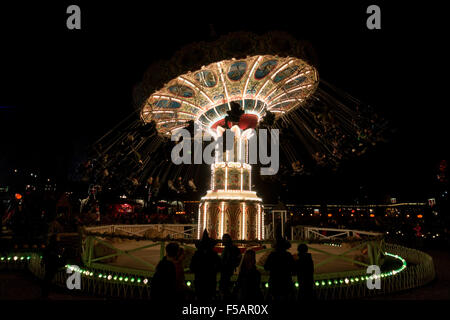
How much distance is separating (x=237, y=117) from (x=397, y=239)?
49.5 ft

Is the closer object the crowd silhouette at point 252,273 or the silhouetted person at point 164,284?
the silhouetted person at point 164,284

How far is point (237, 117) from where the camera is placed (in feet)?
41.0

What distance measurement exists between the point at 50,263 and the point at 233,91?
9.85 m

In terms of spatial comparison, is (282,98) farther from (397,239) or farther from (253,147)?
(397,239)

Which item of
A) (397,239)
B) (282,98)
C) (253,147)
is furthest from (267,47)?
(397,239)

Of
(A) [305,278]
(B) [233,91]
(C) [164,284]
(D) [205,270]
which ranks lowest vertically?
(A) [305,278]

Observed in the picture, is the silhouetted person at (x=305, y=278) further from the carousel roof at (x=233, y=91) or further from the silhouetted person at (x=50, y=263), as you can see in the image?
the carousel roof at (x=233, y=91)

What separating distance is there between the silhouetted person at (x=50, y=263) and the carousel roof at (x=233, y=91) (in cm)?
663

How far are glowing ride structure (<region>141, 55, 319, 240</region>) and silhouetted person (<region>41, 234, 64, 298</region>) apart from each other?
712 cm

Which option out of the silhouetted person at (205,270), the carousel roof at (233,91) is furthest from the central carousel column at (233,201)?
the silhouetted person at (205,270)

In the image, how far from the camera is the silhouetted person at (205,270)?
5434 millimetres

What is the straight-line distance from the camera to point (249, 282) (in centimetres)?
509

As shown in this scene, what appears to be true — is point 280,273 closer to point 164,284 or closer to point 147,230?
point 164,284

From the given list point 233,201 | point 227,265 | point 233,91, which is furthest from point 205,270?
point 233,91
